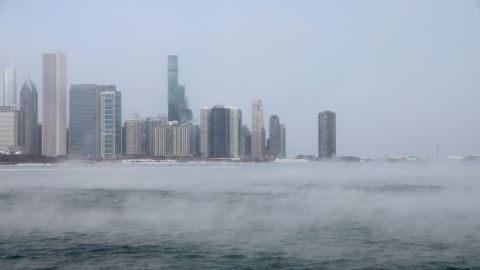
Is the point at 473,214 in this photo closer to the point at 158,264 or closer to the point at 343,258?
the point at 343,258

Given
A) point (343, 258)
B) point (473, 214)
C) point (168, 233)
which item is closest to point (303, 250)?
point (343, 258)

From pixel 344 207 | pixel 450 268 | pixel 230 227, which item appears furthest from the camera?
pixel 344 207

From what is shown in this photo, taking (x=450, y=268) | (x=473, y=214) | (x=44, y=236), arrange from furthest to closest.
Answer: (x=473, y=214)
(x=44, y=236)
(x=450, y=268)

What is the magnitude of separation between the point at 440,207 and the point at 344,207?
797 centimetres

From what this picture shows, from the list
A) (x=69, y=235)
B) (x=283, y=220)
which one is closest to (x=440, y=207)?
(x=283, y=220)

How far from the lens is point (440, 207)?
161 ft

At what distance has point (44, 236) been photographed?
31156 mm

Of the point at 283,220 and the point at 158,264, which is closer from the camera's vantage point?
the point at 158,264

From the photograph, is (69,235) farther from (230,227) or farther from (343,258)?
(343,258)

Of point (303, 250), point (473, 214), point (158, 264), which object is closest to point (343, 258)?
point (303, 250)

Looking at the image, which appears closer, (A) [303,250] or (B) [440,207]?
(A) [303,250]

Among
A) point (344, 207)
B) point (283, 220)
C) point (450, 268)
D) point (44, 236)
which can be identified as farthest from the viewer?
point (344, 207)

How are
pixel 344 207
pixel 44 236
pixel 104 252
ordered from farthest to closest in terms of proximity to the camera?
1. pixel 344 207
2. pixel 44 236
3. pixel 104 252

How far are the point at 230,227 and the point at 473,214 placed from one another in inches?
750
